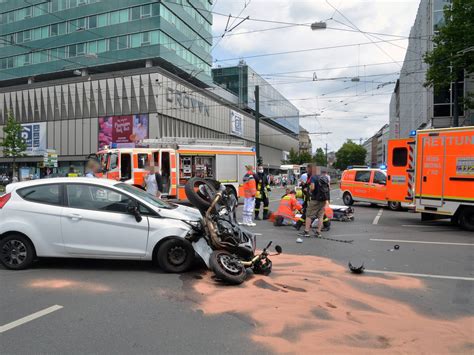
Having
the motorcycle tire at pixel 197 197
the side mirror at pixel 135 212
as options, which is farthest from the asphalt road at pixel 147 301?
the motorcycle tire at pixel 197 197

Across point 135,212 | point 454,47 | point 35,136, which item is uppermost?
point 454,47

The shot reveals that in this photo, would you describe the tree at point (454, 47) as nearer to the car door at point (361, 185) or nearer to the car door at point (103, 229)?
the car door at point (361, 185)

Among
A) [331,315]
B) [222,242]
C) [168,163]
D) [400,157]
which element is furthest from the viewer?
[168,163]

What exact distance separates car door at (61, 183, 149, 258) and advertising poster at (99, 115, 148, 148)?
34.6 meters

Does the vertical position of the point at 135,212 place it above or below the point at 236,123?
below

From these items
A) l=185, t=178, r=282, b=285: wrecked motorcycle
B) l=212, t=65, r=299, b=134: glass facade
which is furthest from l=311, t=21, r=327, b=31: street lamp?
l=212, t=65, r=299, b=134: glass facade

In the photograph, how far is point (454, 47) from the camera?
22.7m

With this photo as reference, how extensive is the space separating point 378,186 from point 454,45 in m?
11.5

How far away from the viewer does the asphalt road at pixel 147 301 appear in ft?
11.8

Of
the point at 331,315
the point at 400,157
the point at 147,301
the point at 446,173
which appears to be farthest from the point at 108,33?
the point at 331,315

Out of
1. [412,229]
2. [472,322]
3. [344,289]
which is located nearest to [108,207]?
[344,289]

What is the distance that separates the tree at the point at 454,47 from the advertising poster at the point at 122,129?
26906mm

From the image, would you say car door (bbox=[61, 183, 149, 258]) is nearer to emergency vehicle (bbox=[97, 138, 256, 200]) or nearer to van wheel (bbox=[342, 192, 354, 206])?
emergency vehicle (bbox=[97, 138, 256, 200])

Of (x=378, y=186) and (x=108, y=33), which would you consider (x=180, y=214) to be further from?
(x=108, y=33)
